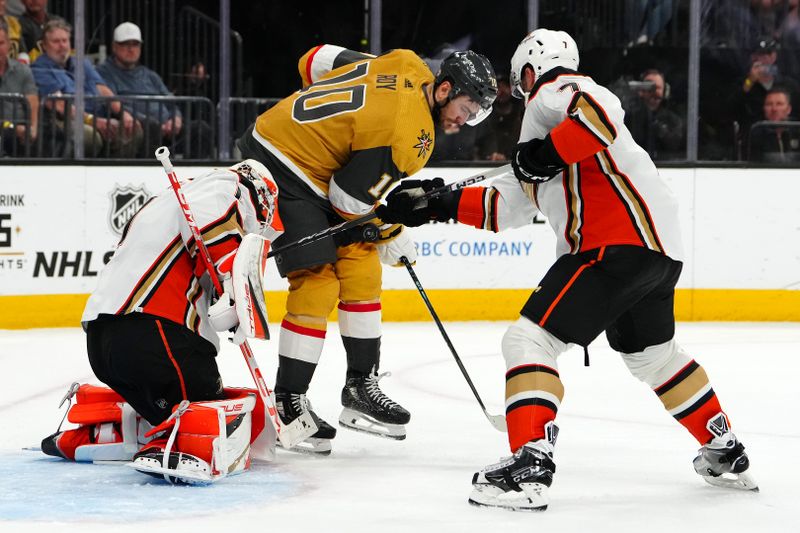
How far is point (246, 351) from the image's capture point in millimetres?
2895

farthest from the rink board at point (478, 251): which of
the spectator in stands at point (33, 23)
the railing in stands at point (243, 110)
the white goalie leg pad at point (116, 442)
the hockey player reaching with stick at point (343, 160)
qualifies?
the white goalie leg pad at point (116, 442)

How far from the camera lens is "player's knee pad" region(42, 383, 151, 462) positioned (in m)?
2.95

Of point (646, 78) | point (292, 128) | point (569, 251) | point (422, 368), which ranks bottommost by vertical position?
point (422, 368)

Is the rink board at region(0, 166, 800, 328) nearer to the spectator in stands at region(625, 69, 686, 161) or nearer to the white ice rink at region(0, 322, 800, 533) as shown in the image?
the spectator in stands at region(625, 69, 686, 161)

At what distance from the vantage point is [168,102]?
6195mm

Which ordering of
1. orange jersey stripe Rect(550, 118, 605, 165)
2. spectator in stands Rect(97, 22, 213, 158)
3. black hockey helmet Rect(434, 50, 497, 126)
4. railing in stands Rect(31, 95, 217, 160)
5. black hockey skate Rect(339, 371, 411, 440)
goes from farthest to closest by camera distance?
spectator in stands Rect(97, 22, 213, 158), railing in stands Rect(31, 95, 217, 160), black hockey skate Rect(339, 371, 411, 440), black hockey helmet Rect(434, 50, 497, 126), orange jersey stripe Rect(550, 118, 605, 165)

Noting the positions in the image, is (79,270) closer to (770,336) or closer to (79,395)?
(79,395)

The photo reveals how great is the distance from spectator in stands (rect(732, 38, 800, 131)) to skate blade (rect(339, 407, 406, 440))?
413cm

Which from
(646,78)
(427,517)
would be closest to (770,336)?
(646,78)

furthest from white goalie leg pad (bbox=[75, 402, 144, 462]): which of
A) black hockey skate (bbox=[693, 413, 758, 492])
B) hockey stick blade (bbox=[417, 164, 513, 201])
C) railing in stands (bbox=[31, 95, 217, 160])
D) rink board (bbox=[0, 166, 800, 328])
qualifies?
railing in stands (bbox=[31, 95, 217, 160])

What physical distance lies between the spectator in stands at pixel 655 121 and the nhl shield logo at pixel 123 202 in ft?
8.45

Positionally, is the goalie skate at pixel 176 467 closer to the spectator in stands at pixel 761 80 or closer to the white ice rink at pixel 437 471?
the white ice rink at pixel 437 471

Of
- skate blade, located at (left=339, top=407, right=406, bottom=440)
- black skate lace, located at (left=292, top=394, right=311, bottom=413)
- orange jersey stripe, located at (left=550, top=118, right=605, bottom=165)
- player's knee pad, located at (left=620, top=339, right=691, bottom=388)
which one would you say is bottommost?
skate blade, located at (left=339, top=407, right=406, bottom=440)

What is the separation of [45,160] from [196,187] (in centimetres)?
316
